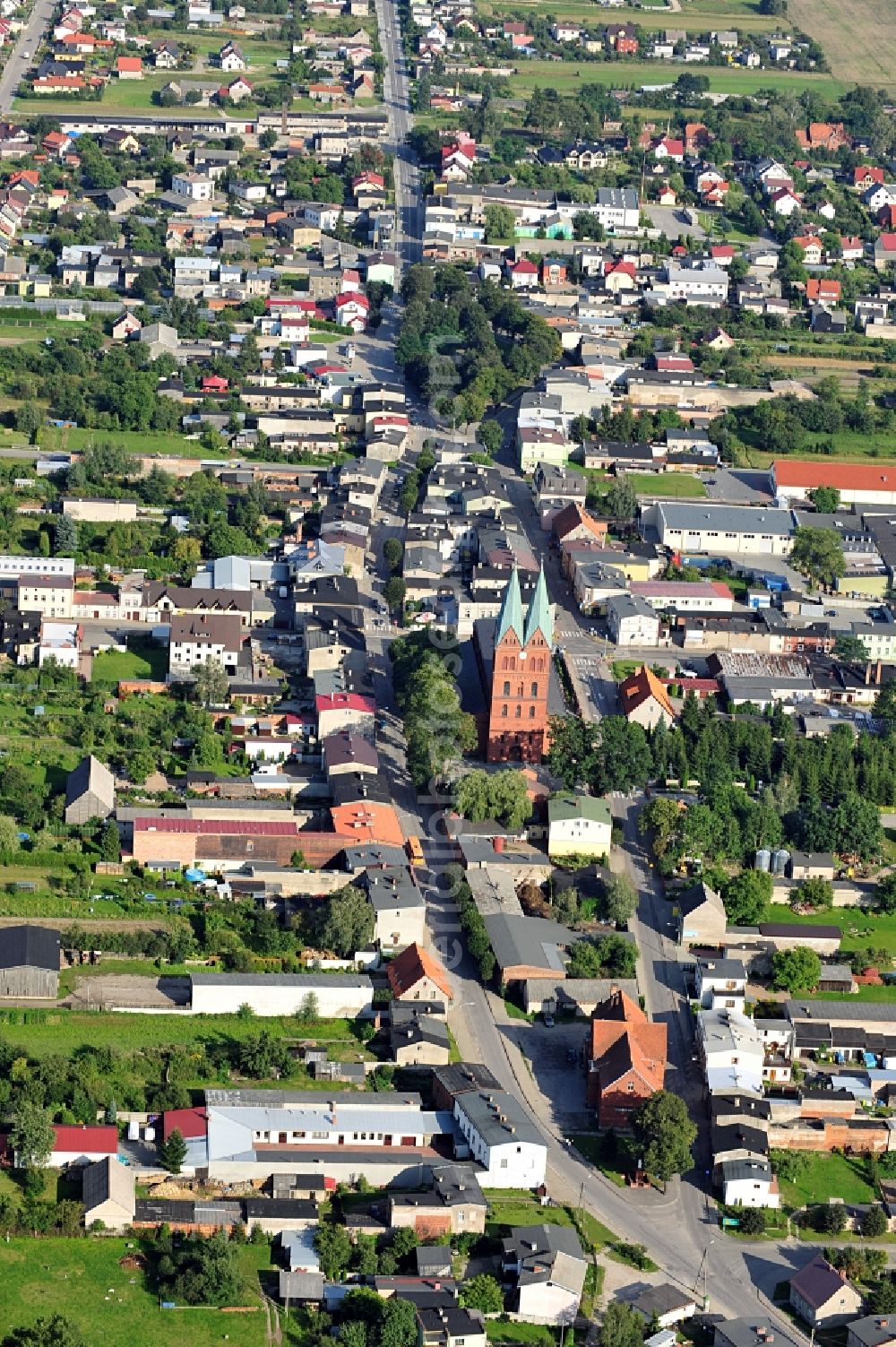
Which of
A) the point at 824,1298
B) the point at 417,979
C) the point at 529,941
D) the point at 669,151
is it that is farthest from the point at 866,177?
the point at 824,1298

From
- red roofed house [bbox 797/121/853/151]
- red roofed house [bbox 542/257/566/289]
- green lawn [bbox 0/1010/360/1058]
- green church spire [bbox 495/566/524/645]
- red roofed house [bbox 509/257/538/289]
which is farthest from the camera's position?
red roofed house [bbox 797/121/853/151]

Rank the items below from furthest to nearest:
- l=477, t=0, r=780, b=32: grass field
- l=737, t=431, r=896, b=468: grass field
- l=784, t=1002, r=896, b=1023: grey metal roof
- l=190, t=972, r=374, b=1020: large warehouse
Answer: l=477, t=0, r=780, b=32: grass field
l=737, t=431, r=896, b=468: grass field
l=784, t=1002, r=896, b=1023: grey metal roof
l=190, t=972, r=374, b=1020: large warehouse

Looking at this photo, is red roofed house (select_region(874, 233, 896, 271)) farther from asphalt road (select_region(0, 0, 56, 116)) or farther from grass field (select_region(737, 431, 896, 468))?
asphalt road (select_region(0, 0, 56, 116))

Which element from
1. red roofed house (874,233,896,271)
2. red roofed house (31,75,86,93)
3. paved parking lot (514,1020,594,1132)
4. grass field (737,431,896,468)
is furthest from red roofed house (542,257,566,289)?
paved parking lot (514,1020,594,1132)

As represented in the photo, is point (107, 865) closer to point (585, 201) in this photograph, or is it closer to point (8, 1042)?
point (8, 1042)

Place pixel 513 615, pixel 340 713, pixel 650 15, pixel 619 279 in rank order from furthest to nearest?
pixel 650 15 < pixel 619 279 < pixel 340 713 < pixel 513 615

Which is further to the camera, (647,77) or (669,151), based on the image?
(647,77)

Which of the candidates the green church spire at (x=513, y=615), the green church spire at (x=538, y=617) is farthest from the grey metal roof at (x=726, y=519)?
the green church spire at (x=513, y=615)

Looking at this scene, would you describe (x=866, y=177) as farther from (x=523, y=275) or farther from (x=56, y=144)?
Result: (x=56, y=144)
